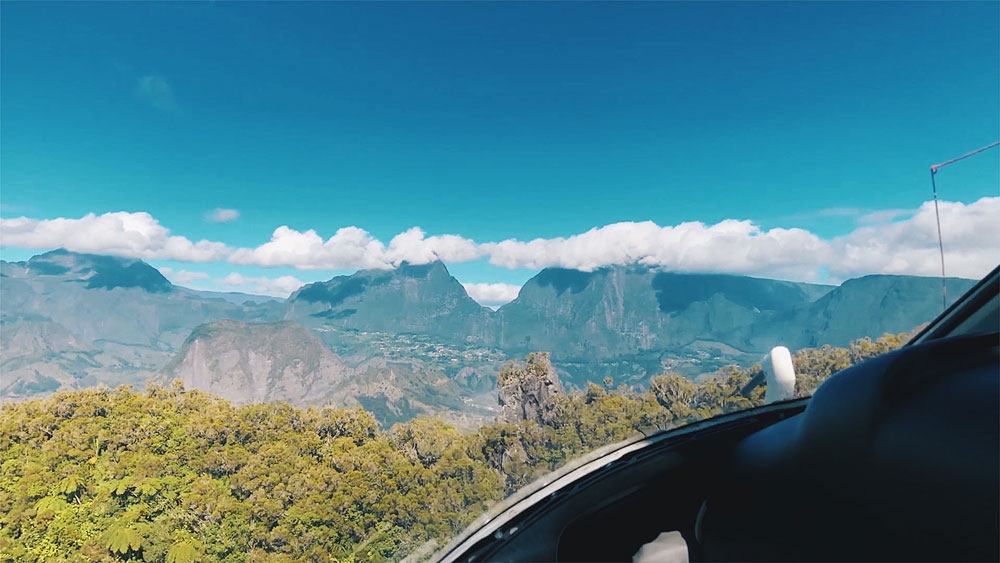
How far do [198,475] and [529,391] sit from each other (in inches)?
717

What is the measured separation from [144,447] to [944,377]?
28.4 m

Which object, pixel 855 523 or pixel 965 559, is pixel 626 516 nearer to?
pixel 855 523

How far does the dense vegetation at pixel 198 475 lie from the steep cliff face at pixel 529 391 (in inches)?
219

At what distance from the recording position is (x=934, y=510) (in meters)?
0.87

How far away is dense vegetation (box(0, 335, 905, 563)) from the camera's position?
18.9 m

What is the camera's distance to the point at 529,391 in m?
32.1

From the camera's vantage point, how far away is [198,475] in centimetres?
2239

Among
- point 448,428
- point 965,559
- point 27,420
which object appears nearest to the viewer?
point 965,559

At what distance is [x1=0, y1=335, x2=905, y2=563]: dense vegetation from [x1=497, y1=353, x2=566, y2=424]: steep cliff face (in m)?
5.56

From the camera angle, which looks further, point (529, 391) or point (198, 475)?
point (529, 391)

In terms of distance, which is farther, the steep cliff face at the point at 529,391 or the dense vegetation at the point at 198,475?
the steep cliff face at the point at 529,391

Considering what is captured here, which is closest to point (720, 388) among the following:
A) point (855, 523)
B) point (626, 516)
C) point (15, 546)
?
point (626, 516)

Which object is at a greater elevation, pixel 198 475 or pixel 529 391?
pixel 529 391

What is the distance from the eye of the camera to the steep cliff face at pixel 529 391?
3031cm
